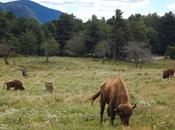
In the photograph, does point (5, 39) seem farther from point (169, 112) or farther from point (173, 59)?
point (169, 112)

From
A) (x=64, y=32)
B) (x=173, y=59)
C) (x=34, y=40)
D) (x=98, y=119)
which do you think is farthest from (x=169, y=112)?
(x=64, y=32)

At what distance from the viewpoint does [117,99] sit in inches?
558

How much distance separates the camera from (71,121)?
15078mm

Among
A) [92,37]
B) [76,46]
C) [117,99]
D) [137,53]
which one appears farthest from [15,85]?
[92,37]

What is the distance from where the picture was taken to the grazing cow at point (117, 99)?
13320 mm

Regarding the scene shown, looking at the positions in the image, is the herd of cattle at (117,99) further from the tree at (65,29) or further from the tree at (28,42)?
the tree at (65,29)

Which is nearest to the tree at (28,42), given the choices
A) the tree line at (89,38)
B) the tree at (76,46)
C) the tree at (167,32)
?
the tree line at (89,38)

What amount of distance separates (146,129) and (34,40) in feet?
296

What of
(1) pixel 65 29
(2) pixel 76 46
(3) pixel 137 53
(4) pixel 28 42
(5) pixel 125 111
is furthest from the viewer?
(1) pixel 65 29

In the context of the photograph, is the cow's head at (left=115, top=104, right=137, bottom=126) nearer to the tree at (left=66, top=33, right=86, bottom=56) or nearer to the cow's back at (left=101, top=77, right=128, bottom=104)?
the cow's back at (left=101, top=77, right=128, bottom=104)

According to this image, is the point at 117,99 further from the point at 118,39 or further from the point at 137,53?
the point at 118,39

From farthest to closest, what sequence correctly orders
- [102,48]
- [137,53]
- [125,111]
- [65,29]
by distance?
[65,29]
[102,48]
[137,53]
[125,111]

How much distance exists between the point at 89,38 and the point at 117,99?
97474 millimetres

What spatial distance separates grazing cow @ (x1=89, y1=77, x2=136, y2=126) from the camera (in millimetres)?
13320
